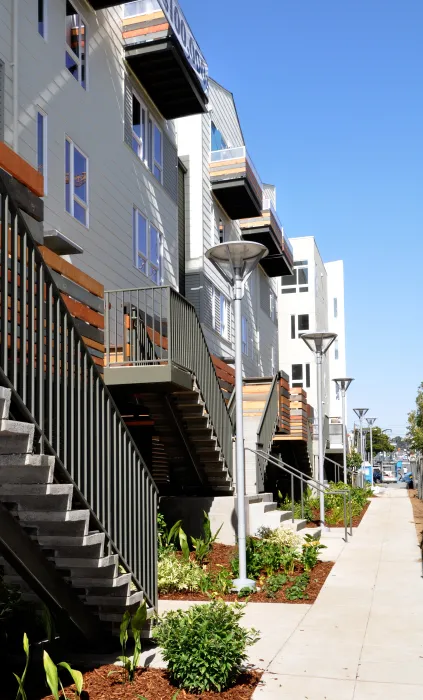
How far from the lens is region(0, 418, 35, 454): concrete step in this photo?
5.30 meters

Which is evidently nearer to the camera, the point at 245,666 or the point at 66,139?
the point at 245,666

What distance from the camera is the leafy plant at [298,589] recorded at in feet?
33.9

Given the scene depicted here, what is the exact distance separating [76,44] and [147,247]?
4942 millimetres

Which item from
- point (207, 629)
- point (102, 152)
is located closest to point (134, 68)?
point (102, 152)

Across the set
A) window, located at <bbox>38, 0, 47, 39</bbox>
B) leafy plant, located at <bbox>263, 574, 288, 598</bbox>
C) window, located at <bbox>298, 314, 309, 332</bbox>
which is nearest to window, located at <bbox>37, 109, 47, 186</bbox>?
window, located at <bbox>38, 0, 47, 39</bbox>

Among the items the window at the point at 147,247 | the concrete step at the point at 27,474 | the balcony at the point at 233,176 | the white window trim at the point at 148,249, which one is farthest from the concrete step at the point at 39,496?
the balcony at the point at 233,176

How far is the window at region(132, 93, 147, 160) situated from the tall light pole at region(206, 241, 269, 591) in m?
7.81

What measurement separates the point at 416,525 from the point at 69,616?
15.4 m

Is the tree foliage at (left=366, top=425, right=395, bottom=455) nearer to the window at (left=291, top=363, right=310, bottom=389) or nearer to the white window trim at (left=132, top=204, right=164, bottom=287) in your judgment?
the window at (left=291, top=363, right=310, bottom=389)

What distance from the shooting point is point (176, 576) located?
35.7ft

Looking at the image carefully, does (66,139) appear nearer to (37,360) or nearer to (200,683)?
(37,360)

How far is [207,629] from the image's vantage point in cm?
655

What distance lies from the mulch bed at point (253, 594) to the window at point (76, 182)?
6672mm

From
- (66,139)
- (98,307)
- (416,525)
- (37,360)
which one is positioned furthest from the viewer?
(416,525)
